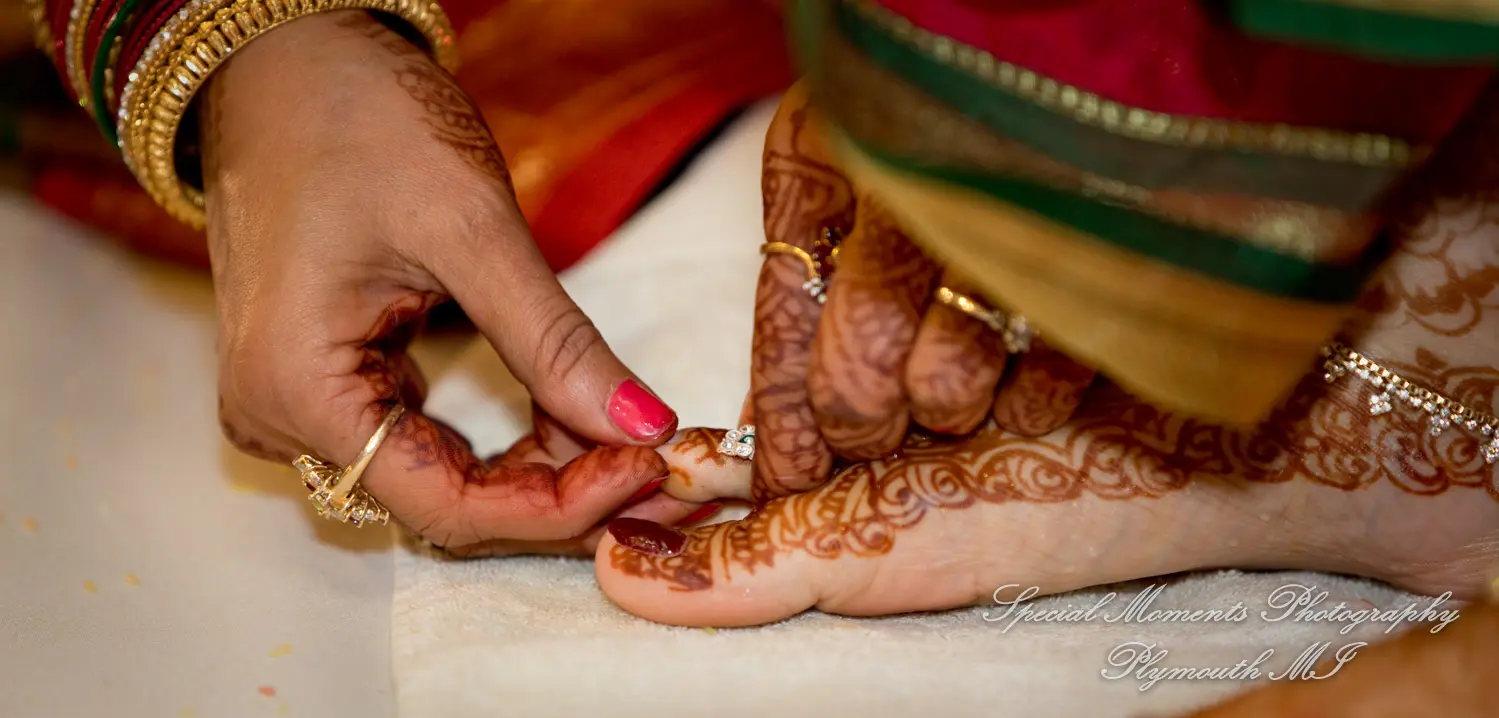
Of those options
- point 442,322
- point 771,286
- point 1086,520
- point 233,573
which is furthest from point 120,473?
point 1086,520

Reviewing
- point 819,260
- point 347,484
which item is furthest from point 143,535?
point 819,260

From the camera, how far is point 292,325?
702 mm

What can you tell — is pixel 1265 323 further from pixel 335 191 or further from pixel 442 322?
pixel 442 322

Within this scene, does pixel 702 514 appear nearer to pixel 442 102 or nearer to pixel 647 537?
pixel 647 537

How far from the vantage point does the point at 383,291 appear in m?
0.74

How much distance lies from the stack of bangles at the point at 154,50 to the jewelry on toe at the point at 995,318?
512 mm

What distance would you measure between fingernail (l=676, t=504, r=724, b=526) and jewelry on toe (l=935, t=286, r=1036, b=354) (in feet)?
0.89

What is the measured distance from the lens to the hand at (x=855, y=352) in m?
0.63

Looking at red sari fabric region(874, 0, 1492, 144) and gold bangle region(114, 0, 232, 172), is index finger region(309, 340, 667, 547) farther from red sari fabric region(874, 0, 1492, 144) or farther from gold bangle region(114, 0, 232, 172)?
red sari fabric region(874, 0, 1492, 144)

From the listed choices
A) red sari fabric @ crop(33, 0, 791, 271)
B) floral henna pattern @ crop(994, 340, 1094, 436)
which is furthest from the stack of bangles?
floral henna pattern @ crop(994, 340, 1094, 436)

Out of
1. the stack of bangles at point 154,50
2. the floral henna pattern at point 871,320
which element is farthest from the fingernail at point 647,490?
the stack of bangles at point 154,50

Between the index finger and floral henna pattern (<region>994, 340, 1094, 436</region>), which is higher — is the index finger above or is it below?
below

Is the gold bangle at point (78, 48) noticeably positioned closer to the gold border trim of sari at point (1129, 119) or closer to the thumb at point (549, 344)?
the thumb at point (549, 344)

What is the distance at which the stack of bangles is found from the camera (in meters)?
0.76
